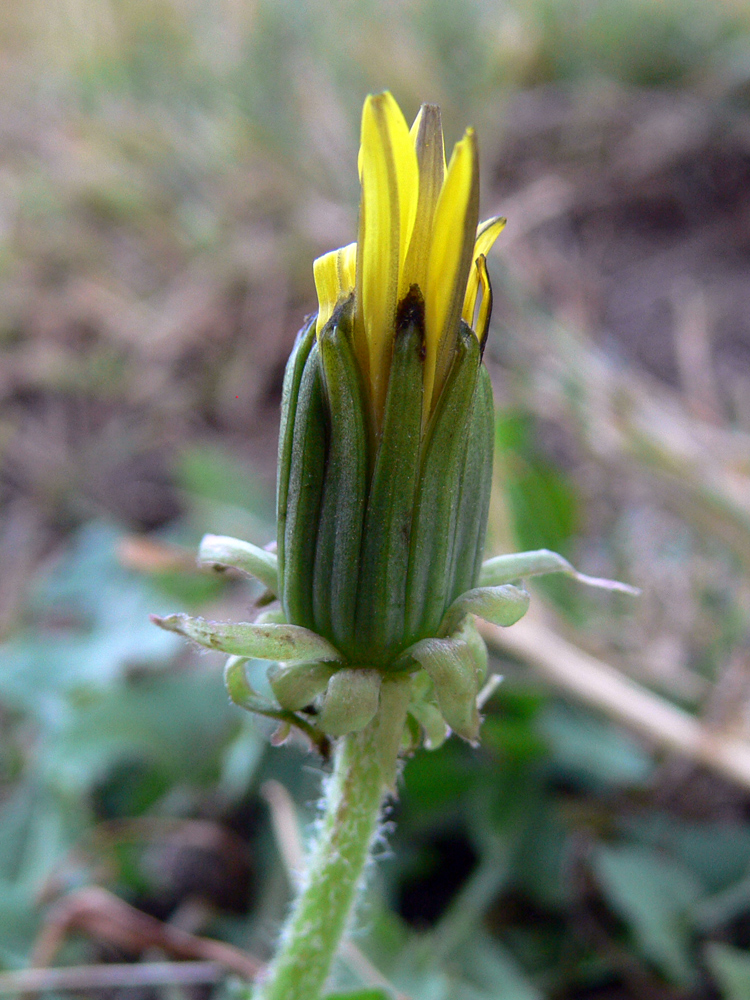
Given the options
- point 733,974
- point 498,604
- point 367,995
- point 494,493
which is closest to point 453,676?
point 498,604

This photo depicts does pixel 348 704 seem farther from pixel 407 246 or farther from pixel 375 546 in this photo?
pixel 407 246

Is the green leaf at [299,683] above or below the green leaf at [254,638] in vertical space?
below

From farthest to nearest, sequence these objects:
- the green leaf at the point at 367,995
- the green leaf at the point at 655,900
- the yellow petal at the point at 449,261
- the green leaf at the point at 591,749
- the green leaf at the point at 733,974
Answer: the green leaf at the point at 591,749 → the green leaf at the point at 655,900 → the green leaf at the point at 733,974 → the green leaf at the point at 367,995 → the yellow petal at the point at 449,261

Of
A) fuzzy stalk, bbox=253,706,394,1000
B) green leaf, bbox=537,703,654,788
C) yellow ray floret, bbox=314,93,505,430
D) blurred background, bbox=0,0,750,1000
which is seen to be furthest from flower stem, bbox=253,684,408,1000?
green leaf, bbox=537,703,654,788

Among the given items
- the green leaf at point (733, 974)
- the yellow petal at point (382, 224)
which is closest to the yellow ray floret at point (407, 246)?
the yellow petal at point (382, 224)

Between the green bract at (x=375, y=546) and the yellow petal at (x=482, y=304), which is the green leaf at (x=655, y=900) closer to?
the green bract at (x=375, y=546)

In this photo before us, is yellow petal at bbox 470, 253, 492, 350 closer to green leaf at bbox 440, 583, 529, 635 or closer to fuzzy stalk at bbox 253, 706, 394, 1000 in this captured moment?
green leaf at bbox 440, 583, 529, 635

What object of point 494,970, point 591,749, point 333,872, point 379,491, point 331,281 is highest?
point 331,281

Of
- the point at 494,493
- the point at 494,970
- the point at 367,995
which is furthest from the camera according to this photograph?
the point at 494,493
